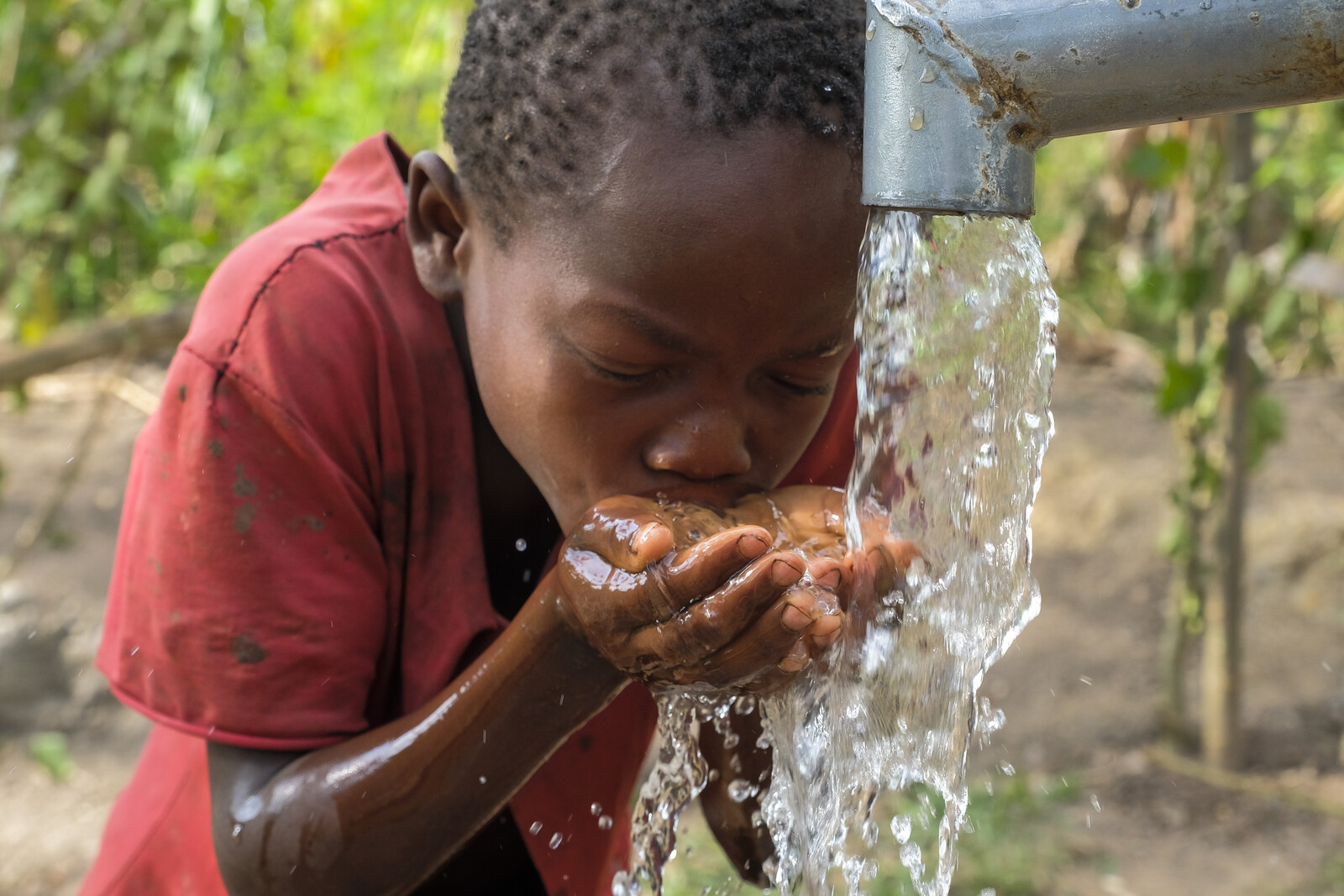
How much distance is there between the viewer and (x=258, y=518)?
3.90 feet

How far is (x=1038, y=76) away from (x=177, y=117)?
4.22m

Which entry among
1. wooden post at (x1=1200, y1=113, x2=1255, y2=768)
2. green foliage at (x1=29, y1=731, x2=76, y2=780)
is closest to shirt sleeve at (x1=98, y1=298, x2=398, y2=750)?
green foliage at (x1=29, y1=731, x2=76, y2=780)

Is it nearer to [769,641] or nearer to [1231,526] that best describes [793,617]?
[769,641]

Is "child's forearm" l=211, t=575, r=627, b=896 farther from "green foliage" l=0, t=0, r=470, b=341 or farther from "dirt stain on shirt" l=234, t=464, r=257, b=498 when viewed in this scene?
"green foliage" l=0, t=0, r=470, b=341

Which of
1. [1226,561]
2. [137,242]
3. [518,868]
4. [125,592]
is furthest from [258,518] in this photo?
[137,242]

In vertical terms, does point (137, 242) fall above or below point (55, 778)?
above

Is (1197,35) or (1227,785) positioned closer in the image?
(1197,35)

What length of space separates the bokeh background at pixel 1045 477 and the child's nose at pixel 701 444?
160cm

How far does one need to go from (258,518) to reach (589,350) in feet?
1.10

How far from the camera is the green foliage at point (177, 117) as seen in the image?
10.7 ft

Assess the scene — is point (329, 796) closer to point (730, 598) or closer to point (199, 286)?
point (730, 598)

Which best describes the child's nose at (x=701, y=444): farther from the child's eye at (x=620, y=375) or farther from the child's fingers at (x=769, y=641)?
Result: the child's fingers at (x=769, y=641)

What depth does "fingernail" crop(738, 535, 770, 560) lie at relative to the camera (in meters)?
1.00

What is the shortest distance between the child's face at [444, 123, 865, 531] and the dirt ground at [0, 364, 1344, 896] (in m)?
1.62
